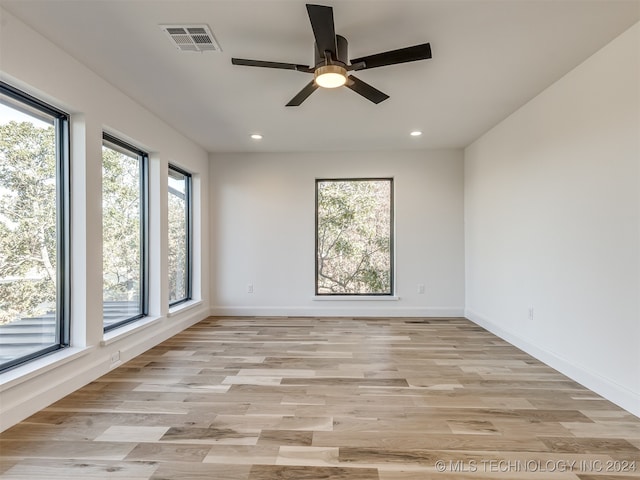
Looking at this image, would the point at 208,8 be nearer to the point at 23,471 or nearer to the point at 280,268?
the point at 23,471

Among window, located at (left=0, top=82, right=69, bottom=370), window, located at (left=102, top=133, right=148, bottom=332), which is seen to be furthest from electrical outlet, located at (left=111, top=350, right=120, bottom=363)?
window, located at (left=0, top=82, right=69, bottom=370)

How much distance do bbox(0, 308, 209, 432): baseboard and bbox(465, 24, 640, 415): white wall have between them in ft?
12.6

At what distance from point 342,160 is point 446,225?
1828 millimetres

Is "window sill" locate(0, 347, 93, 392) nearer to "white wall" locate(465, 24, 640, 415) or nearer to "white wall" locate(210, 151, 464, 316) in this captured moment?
"white wall" locate(210, 151, 464, 316)

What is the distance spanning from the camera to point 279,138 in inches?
165

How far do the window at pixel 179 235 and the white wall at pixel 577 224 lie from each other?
4000mm

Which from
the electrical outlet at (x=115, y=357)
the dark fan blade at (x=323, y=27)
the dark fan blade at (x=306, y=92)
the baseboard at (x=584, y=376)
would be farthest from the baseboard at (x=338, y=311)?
the dark fan blade at (x=323, y=27)

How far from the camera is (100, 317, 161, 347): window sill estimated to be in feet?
8.93

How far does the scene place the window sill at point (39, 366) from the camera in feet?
6.29

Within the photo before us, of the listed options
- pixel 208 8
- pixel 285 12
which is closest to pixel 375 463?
pixel 285 12

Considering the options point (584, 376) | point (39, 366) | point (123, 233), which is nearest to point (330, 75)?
point (123, 233)

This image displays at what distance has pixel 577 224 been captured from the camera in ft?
8.32

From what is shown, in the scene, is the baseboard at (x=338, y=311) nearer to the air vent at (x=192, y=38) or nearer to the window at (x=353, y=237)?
the window at (x=353, y=237)

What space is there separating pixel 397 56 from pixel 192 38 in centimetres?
134
